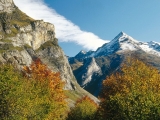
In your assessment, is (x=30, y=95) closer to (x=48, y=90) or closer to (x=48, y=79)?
(x=48, y=90)

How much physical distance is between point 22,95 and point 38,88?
11.6m

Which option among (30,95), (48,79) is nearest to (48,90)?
(48,79)

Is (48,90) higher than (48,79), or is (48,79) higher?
(48,79)

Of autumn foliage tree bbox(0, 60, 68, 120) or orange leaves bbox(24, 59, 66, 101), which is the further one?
orange leaves bbox(24, 59, 66, 101)

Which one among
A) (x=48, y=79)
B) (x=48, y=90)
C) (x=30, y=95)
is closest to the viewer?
(x=30, y=95)

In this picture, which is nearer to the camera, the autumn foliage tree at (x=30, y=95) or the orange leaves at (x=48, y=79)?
the autumn foliage tree at (x=30, y=95)

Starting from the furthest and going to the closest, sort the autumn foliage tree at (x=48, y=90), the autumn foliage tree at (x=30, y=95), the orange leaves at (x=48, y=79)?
1. the orange leaves at (x=48, y=79)
2. the autumn foliage tree at (x=48, y=90)
3. the autumn foliage tree at (x=30, y=95)

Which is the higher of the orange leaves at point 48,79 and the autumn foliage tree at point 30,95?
the orange leaves at point 48,79

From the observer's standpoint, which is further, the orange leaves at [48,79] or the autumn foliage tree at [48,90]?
the orange leaves at [48,79]

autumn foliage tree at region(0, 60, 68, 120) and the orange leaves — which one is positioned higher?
the orange leaves

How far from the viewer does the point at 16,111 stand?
153 ft

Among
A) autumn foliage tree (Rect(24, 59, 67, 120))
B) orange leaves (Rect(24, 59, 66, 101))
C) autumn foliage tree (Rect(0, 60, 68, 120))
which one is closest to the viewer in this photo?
autumn foliage tree (Rect(0, 60, 68, 120))

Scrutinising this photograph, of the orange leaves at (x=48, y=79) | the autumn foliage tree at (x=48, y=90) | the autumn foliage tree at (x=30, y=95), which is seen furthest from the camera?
the orange leaves at (x=48, y=79)

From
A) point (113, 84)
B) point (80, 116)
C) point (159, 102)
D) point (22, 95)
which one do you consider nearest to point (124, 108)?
point (159, 102)
